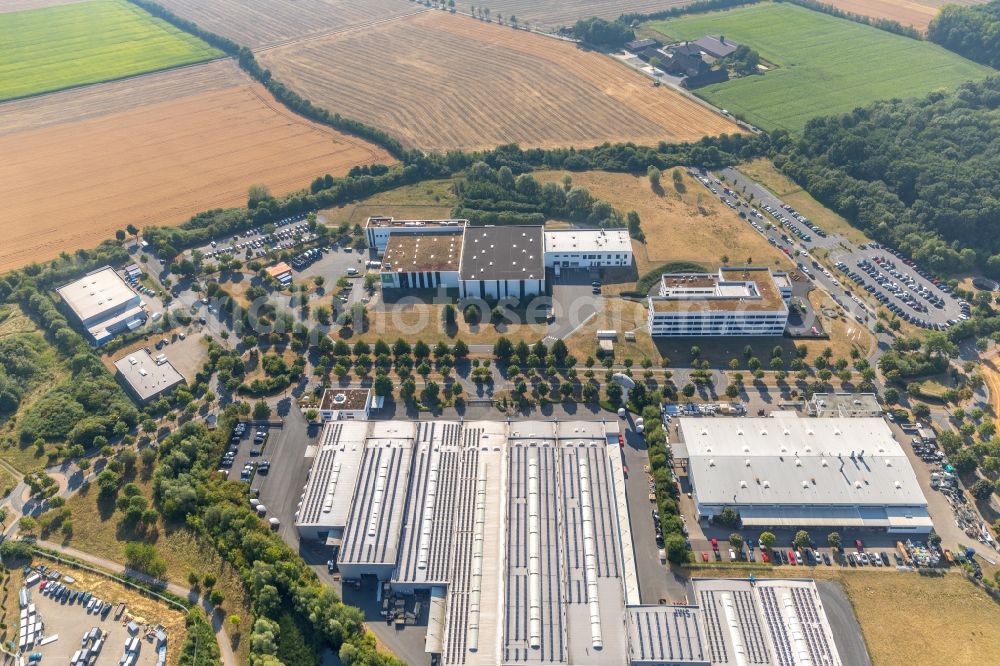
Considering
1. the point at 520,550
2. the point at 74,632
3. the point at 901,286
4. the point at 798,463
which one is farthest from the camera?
the point at 901,286

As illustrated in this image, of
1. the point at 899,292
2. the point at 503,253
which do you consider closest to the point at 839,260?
the point at 899,292

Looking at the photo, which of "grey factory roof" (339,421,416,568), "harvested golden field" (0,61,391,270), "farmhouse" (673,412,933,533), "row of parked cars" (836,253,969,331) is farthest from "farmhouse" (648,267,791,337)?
"harvested golden field" (0,61,391,270)

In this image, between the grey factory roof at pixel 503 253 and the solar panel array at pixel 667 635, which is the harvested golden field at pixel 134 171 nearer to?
the grey factory roof at pixel 503 253

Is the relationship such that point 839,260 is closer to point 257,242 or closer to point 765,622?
point 765,622

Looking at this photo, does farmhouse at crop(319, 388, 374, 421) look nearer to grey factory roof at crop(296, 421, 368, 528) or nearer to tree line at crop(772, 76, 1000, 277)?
grey factory roof at crop(296, 421, 368, 528)

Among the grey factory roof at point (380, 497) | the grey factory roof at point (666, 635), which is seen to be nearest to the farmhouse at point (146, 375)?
the grey factory roof at point (380, 497)

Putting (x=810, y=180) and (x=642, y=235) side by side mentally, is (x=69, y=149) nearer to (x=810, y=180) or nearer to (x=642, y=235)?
(x=642, y=235)

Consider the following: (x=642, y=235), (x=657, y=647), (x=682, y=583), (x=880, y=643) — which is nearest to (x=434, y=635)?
(x=657, y=647)
